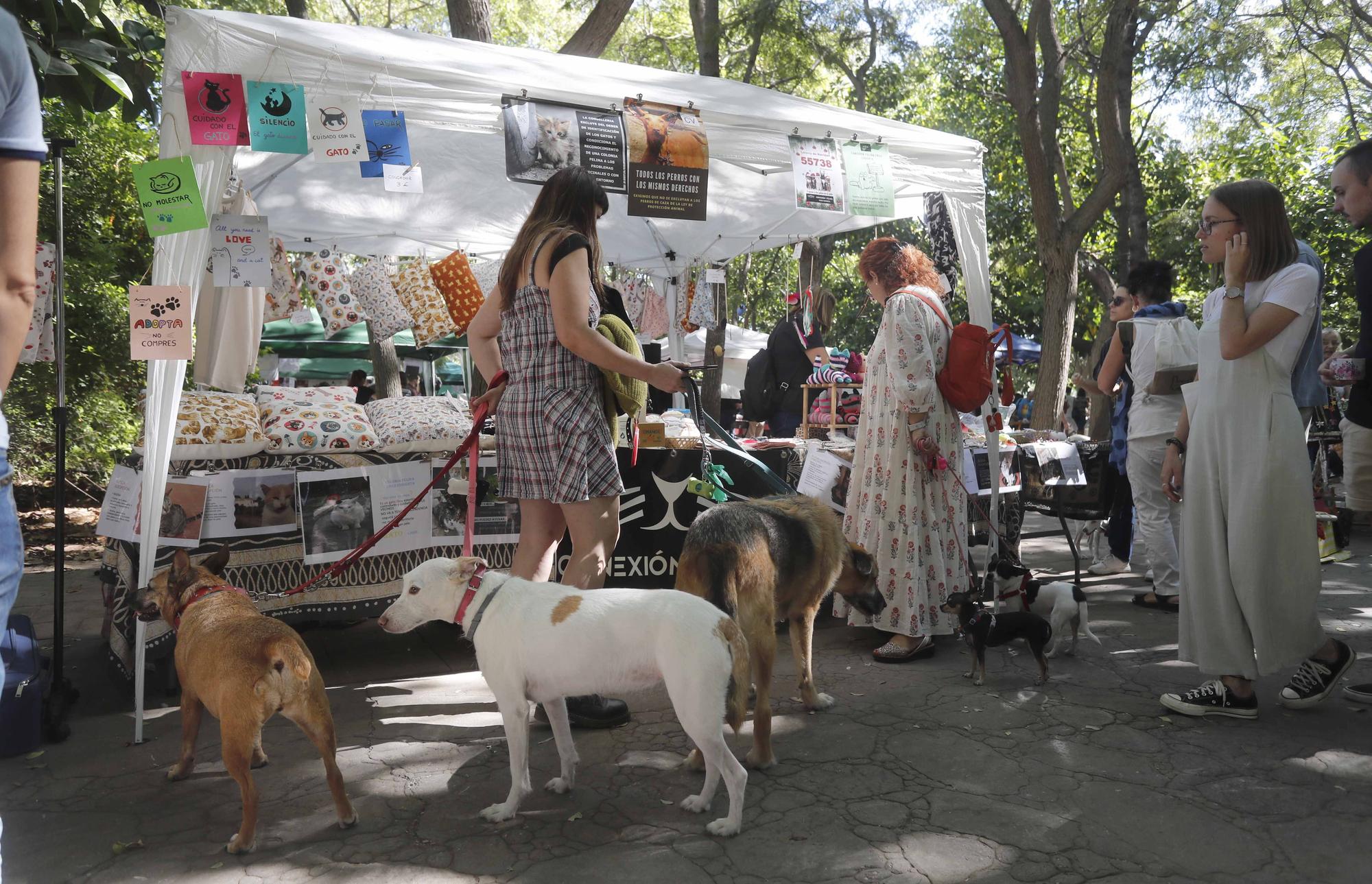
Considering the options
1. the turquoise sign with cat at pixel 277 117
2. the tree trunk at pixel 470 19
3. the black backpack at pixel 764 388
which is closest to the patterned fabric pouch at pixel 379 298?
the tree trunk at pixel 470 19

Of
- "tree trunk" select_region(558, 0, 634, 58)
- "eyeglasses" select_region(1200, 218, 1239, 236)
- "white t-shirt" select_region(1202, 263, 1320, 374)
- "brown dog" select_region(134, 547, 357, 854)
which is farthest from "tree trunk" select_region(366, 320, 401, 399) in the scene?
"white t-shirt" select_region(1202, 263, 1320, 374)

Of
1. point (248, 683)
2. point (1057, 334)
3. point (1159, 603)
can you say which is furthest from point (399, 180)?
point (1057, 334)

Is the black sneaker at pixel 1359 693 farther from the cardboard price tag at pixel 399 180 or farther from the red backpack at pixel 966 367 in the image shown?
the cardboard price tag at pixel 399 180

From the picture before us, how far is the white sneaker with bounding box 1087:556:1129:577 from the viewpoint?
723 centimetres

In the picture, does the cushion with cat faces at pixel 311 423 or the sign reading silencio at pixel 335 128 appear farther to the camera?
the cushion with cat faces at pixel 311 423

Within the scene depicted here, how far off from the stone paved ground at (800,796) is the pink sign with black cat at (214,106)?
2478 mm

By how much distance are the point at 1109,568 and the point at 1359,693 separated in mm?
3379

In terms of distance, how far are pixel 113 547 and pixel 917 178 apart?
16.5 ft

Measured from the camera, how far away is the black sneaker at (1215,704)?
3758 millimetres

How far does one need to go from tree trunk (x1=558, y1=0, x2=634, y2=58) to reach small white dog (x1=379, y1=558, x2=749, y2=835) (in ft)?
19.9

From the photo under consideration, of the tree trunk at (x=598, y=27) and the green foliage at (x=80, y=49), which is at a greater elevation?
the tree trunk at (x=598, y=27)

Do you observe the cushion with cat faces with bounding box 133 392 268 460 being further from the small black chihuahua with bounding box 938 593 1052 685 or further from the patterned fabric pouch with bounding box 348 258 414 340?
the small black chihuahua with bounding box 938 593 1052 685

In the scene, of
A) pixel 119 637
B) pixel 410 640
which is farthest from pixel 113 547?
pixel 410 640

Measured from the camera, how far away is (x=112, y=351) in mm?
8547
